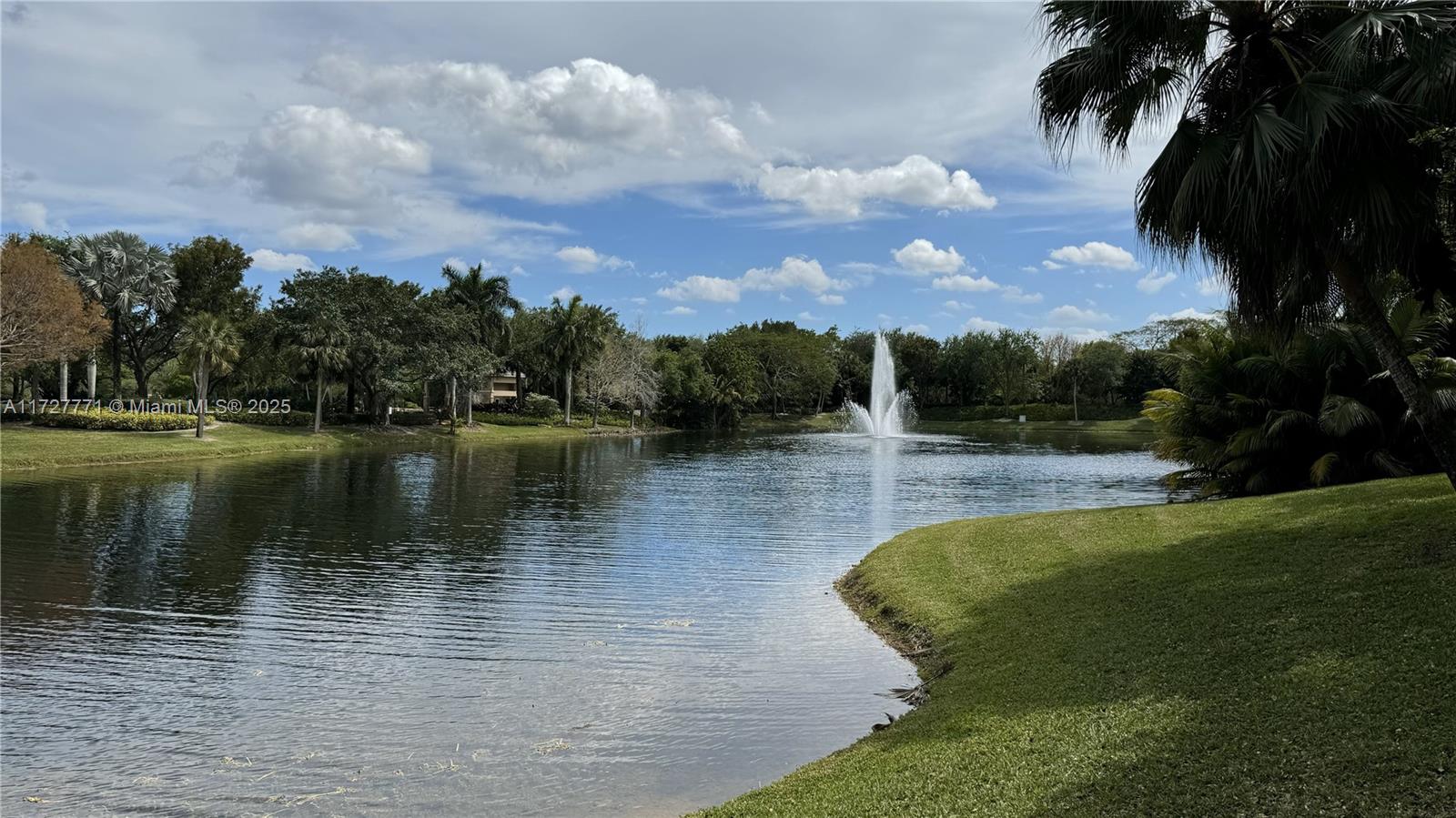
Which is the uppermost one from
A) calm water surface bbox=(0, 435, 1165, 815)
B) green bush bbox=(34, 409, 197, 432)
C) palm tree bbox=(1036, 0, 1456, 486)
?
palm tree bbox=(1036, 0, 1456, 486)

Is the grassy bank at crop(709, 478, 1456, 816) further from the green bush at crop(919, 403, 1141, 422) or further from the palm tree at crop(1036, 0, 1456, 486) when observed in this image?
the green bush at crop(919, 403, 1141, 422)

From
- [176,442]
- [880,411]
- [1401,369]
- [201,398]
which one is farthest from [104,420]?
[880,411]

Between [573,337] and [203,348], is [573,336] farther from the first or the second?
[203,348]

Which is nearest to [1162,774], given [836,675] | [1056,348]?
[836,675]

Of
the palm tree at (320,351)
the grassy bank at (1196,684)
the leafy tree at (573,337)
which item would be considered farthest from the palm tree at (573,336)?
the grassy bank at (1196,684)

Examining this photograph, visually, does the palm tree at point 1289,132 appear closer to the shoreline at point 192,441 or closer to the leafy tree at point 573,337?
the shoreline at point 192,441

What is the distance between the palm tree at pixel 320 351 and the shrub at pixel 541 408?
25.7m

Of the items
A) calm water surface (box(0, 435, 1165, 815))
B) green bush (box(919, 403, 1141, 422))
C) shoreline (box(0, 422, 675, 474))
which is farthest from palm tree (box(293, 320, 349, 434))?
green bush (box(919, 403, 1141, 422))

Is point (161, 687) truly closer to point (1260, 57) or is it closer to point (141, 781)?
point (141, 781)

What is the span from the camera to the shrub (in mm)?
86894

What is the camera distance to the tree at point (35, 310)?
44.6m

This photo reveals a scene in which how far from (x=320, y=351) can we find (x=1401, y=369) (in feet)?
205

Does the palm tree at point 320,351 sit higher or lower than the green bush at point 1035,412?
higher

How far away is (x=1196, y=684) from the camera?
306 inches
